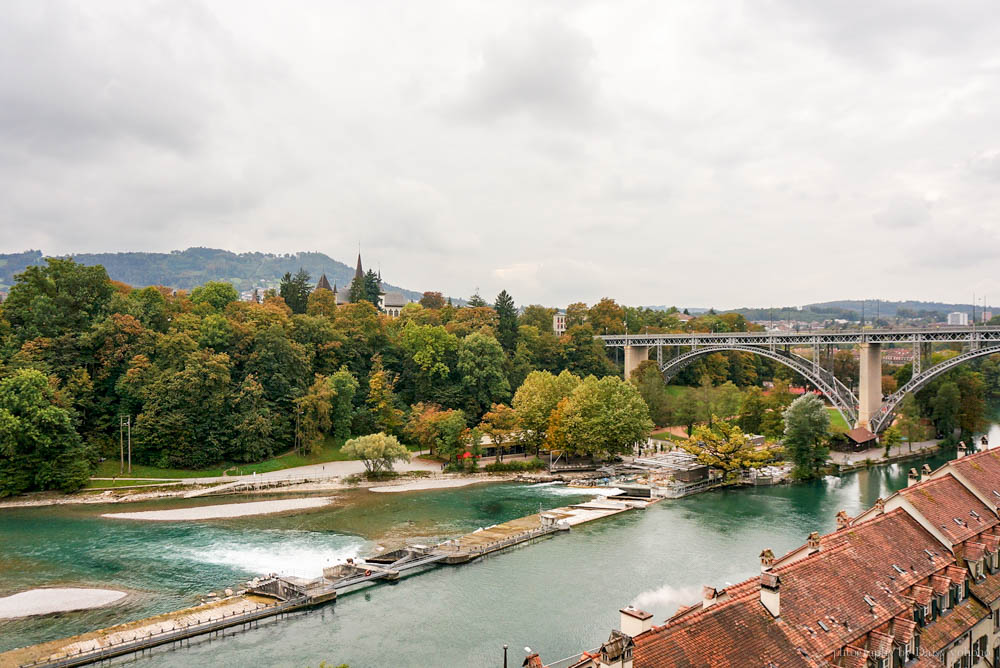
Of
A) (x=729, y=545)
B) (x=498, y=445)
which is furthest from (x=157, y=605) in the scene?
(x=498, y=445)

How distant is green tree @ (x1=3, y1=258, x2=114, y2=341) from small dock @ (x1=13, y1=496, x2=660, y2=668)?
3674 centimetres

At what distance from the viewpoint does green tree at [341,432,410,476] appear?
2023 inches

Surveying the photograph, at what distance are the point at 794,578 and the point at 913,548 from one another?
535 cm

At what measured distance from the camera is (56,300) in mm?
55719

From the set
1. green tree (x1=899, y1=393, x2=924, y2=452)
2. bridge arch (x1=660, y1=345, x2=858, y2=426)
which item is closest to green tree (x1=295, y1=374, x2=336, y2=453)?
bridge arch (x1=660, y1=345, x2=858, y2=426)

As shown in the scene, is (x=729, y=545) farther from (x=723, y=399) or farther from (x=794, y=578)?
(x=723, y=399)

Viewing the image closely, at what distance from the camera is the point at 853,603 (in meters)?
15.9

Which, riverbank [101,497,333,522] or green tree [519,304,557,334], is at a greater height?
green tree [519,304,557,334]

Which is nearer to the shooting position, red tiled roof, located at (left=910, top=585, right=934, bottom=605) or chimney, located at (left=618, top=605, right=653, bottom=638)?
chimney, located at (left=618, top=605, right=653, bottom=638)

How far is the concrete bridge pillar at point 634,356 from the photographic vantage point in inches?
3263

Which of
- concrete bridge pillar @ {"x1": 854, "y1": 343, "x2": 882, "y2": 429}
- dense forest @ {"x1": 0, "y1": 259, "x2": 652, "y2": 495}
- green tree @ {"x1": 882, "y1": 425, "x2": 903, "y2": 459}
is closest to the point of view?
dense forest @ {"x1": 0, "y1": 259, "x2": 652, "y2": 495}

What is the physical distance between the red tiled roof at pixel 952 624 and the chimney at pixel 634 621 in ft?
25.7

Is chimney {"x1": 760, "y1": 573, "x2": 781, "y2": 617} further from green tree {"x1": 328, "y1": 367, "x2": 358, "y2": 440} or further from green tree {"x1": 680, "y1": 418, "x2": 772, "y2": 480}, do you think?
green tree {"x1": 328, "y1": 367, "x2": 358, "y2": 440}

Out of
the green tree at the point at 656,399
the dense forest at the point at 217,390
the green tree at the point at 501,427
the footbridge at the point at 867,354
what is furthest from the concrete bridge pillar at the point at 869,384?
the green tree at the point at 501,427
